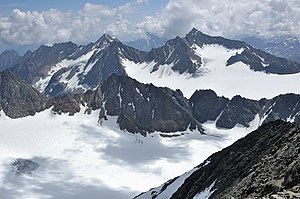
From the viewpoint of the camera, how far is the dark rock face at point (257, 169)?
3809 centimetres

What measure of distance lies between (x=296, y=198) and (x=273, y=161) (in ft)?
68.7

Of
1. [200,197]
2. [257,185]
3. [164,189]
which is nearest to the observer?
[257,185]

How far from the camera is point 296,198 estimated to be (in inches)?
1018

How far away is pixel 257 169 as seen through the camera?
161 feet

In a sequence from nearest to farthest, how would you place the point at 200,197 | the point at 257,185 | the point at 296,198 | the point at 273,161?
the point at 296,198 → the point at 257,185 → the point at 273,161 → the point at 200,197

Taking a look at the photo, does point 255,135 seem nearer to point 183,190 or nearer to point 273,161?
point 183,190

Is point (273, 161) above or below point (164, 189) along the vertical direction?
below

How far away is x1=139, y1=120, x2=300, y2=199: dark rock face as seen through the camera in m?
38.1

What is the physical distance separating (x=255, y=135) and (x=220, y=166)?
13.2 metres

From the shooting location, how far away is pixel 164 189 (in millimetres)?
103875

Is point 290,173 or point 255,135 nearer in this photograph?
point 290,173

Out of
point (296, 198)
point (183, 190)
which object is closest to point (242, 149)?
point (183, 190)

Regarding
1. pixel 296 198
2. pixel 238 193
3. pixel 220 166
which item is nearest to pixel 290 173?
pixel 238 193

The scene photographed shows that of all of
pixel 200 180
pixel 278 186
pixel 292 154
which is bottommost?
Result: pixel 278 186
